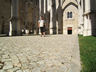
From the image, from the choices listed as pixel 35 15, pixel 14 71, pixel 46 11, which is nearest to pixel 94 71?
pixel 14 71

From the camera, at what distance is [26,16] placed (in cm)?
2697

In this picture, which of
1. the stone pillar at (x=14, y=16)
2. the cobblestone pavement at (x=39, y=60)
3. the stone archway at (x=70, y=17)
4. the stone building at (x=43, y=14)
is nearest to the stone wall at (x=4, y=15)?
the stone building at (x=43, y=14)

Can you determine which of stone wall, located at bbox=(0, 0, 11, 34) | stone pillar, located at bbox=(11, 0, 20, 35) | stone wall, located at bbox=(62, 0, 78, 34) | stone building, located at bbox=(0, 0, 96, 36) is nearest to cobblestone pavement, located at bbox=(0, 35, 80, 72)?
stone pillar, located at bbox=(11, 0, 20, 35)

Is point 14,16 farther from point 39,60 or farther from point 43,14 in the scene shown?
point 39,60

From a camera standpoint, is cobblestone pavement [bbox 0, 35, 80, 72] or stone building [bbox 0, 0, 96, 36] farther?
stone building [bbox 0, 0, 96, 36]

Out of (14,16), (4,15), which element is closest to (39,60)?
(14,16)

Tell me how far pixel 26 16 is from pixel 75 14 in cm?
1227

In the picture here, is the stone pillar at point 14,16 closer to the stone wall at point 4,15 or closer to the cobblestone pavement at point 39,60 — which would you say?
the stone wall at point 4,15

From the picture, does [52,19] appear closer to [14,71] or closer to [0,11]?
[0,11]

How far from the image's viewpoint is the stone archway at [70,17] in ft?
87.2

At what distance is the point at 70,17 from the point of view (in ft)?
88.4

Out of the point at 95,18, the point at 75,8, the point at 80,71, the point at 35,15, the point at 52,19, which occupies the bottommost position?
the point at 80,71

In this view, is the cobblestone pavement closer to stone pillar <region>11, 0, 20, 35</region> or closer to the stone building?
stone pillar <region>11, 0, 20, 35</region>

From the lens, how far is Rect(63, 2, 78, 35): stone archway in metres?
26.6
